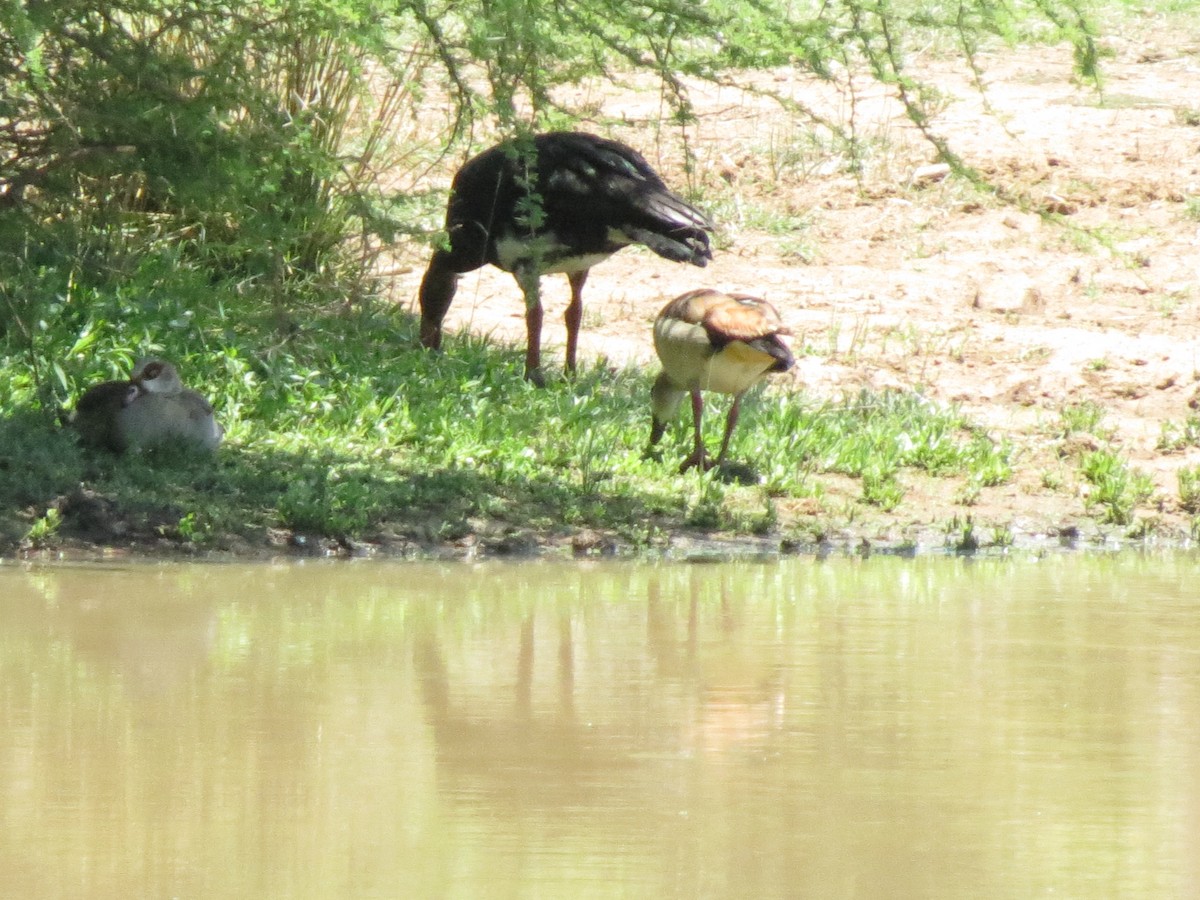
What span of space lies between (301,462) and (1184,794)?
15.9 ft

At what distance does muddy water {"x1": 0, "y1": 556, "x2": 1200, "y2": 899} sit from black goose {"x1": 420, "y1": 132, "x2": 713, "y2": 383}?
313 centimetres

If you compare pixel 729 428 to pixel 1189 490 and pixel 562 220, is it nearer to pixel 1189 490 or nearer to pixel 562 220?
pixel 562 220

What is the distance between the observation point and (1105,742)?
14.5ft

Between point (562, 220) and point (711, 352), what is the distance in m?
1.77

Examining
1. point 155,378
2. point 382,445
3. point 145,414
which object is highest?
point 155,378

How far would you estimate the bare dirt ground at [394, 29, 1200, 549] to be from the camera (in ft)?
32.0

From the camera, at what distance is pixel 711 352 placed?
8445mm

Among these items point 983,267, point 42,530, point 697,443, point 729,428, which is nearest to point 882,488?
point 729,428

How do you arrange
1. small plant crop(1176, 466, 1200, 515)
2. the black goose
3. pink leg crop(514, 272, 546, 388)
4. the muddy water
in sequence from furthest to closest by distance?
pink leg crop(514, 272, 546, 388), the black goose, small plant crop(1176, 466, 1200, 515), the muddy water

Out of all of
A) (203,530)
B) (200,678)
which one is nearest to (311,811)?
(200,678)

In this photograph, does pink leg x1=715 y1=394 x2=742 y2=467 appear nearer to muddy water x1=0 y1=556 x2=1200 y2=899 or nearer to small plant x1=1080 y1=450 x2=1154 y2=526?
small plant x1=1080 y1=450 x2=1154 y2=526

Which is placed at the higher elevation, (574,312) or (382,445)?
(574,312)

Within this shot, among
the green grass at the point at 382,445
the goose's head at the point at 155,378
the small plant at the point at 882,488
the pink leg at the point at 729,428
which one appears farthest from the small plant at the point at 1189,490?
the goose's head at the point at 155,378

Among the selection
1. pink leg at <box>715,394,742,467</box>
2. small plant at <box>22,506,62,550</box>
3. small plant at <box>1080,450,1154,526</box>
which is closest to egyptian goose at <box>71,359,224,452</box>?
small plant at <box>22,506,62,550</box>
